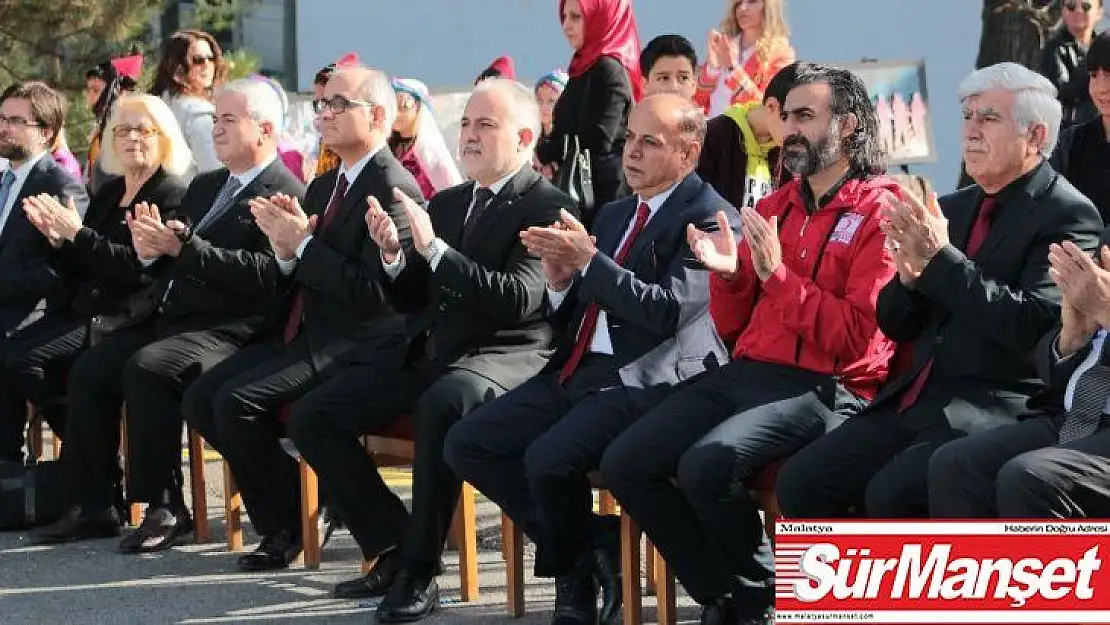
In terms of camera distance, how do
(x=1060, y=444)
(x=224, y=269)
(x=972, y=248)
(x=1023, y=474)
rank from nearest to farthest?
(x=1023, y=474) < (x=1060, y=444) < (x=972, y=248) < (x=224, y=269)

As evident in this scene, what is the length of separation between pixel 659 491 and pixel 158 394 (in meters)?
2.64

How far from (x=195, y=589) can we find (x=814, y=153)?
103 inches

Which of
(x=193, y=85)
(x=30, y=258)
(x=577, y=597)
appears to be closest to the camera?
(x=577, y=597)

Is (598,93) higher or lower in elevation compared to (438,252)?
higher

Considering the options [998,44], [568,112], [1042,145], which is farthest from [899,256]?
[998,44]

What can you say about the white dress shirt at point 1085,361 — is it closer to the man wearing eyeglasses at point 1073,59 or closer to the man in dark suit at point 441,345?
the man in dark suit at point 441,345

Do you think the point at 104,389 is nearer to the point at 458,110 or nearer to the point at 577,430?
the point at 577,430

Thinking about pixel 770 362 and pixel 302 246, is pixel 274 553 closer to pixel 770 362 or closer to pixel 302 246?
pixel 302 246

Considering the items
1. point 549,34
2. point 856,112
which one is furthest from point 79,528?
point 549,34

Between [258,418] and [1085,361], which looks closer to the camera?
[1085,361]

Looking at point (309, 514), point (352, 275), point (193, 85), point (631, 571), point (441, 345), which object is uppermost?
point (193, 85)

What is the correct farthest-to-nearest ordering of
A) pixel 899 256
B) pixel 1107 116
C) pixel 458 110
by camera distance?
pixel 458 110 < pixel 1107 116 < pixel 899 256

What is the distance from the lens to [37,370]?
7.88 metres

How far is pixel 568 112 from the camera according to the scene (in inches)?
310
